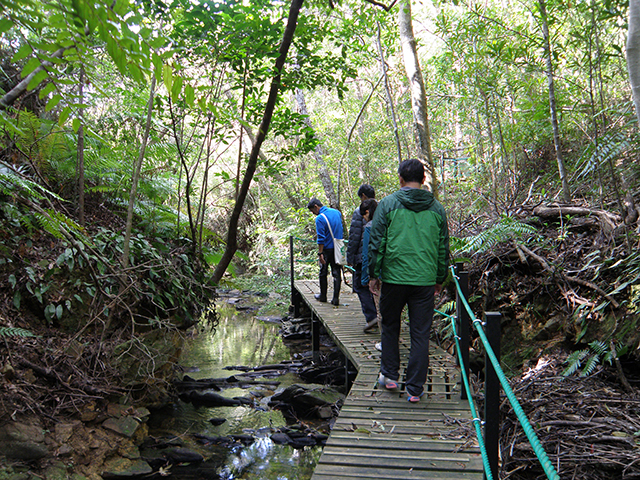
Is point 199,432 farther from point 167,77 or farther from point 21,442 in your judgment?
point 167,77

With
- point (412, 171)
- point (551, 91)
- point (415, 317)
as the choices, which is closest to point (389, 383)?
point (415, 317)

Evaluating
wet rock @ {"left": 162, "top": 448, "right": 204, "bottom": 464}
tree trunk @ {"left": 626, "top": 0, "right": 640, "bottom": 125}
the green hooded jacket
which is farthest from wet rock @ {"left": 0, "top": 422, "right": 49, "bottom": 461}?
tree trunk @ {"left": 626, "top": 0, "right": 640, "bottom": 125}

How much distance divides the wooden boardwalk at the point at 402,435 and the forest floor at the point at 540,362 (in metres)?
0.42

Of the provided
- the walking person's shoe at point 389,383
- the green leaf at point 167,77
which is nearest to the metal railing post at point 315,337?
the walking person's shoe at point 389,383

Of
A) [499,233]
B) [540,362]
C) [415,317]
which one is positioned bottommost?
[540,362]

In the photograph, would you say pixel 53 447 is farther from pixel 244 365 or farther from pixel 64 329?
pixel 244 365

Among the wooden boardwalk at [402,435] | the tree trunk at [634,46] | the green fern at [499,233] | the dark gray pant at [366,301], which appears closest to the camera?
the wooden boardwalk at [402,435]

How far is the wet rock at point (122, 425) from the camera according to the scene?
5094 mm

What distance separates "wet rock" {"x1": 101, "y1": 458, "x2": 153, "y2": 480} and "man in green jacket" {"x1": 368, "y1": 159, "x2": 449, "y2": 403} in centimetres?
300

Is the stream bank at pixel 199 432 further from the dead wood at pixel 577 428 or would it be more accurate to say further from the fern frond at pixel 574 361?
the fern frond at pixel 574 361

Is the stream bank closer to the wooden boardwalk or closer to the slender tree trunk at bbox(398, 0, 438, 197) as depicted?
the wooden boardwalk

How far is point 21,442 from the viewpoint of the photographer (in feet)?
13.5

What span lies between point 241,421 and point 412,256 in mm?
4071

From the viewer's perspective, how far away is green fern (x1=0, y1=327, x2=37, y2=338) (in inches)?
176
